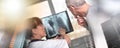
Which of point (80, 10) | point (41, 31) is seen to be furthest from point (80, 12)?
point (41, 31)

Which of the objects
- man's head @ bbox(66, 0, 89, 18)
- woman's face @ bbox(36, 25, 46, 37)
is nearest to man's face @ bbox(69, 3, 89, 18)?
man's head @ bbox(66, 0, 89, 18)

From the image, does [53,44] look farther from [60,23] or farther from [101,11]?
[101,11]

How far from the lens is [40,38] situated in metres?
0.93

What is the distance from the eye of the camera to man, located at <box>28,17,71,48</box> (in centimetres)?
90

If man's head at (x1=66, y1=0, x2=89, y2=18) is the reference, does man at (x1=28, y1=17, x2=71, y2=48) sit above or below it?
below

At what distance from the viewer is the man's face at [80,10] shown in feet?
2.83

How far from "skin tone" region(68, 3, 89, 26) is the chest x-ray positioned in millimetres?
31

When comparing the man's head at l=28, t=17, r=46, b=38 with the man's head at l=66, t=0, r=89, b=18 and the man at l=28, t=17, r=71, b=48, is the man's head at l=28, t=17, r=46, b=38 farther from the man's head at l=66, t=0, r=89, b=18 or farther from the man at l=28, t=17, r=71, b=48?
the man's head at l=66, t=0, r=89, b=18

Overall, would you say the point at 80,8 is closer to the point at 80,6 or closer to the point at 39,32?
the point at 80,6

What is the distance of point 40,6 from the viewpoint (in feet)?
3.08

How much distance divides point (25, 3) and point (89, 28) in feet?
0.83

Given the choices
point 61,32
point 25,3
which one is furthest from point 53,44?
point 25,3

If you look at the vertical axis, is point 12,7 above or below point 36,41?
above

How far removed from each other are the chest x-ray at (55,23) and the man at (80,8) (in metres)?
0.04
